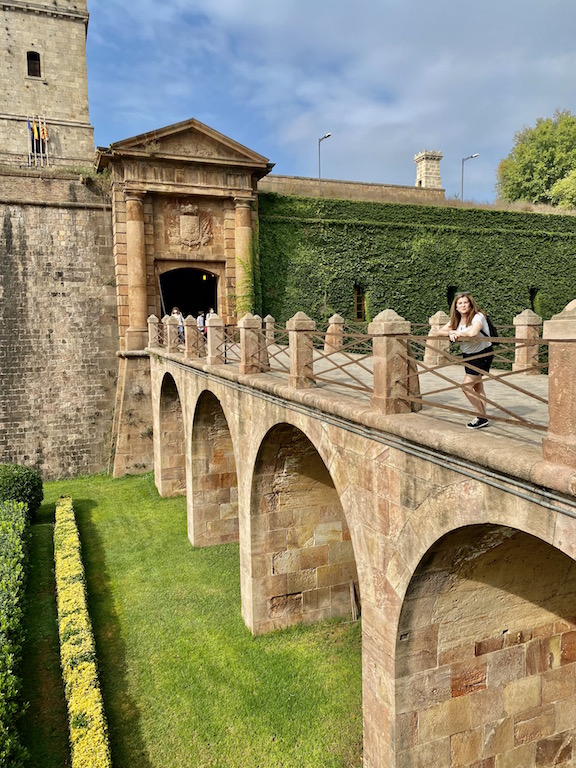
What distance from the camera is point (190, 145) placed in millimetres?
18781

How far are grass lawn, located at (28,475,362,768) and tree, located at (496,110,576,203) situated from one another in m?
31.0

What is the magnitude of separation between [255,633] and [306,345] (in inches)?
219

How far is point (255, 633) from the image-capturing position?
32.7 feet

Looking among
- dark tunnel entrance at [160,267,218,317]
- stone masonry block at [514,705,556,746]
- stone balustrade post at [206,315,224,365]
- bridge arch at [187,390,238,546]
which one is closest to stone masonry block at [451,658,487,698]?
stone masonry block at [514,705,556,746]

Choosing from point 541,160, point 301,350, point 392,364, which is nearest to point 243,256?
point 301,350

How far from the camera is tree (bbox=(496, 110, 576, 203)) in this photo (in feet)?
112

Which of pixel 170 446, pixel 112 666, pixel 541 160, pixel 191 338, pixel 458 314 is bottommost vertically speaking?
pixel 112 666

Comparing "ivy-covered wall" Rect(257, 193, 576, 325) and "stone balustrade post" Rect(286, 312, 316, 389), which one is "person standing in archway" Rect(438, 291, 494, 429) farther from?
"ivy-covered wall" Rect(257, 193, 576, 325)

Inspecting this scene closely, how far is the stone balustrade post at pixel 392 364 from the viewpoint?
5.29 metres

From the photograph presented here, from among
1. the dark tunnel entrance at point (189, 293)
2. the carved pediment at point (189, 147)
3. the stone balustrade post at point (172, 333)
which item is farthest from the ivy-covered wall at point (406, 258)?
the stone balustrade post at point (172, 333)

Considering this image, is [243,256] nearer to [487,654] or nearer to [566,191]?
[487,654]

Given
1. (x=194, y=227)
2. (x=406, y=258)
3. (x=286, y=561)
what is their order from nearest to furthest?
(x=286, y=561)
(x=194, y=227)
(x=406, y=258)

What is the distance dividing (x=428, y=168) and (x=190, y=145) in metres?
17.2

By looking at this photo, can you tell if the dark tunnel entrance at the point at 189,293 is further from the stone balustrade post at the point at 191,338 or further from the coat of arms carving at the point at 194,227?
the stone balustrade post at the point at 191,338
